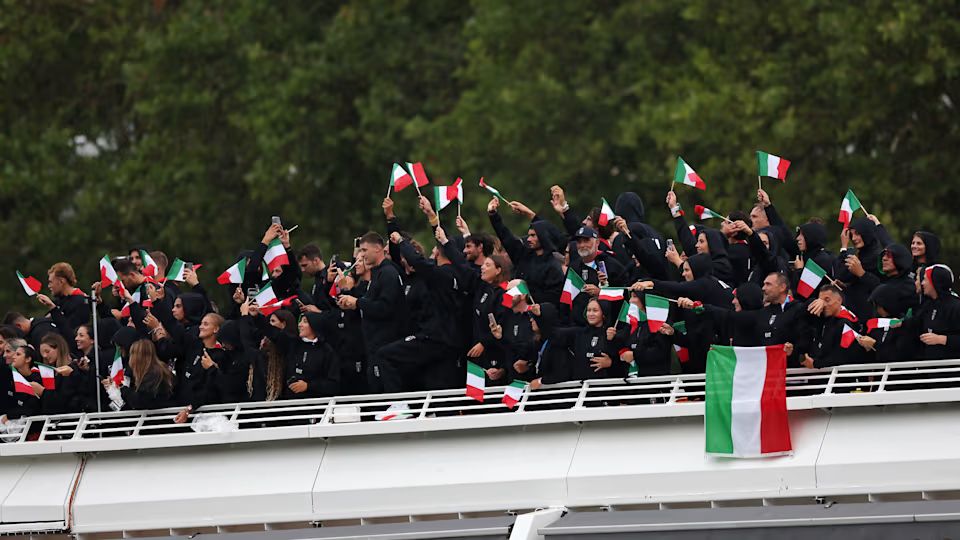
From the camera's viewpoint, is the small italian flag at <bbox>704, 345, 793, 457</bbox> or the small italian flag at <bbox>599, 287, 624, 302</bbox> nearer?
the small italian flag at <bbox>704, 345, 793, 457</bbox>

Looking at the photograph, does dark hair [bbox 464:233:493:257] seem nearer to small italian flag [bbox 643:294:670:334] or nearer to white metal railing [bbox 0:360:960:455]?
white metal railing [bbox 0:360:960:455]

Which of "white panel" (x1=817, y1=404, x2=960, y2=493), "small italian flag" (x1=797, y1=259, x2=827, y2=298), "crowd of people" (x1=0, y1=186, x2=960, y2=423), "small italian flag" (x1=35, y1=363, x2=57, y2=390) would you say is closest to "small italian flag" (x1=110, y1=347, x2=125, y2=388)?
"crowd of people" (x1=0, y1=186, x2=960, y2=423)

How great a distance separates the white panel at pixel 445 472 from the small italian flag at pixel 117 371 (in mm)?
2550

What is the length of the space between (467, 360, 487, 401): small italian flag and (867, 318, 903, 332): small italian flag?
3.67 meters

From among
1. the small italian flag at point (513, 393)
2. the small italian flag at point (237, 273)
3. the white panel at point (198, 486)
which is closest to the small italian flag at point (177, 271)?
the small italian flag at point (237, 273)

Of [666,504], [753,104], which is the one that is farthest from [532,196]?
[666,504]

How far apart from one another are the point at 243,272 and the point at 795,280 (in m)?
5.68

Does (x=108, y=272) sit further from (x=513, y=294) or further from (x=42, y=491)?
(x=513, y=294)

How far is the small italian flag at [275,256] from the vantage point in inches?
818

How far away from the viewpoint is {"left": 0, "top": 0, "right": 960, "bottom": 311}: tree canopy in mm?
34281

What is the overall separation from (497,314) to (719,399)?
2365 millimetres

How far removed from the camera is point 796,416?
60.4 feet

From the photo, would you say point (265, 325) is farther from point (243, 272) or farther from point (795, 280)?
point (795, 280)

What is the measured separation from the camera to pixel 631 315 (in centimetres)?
1866
